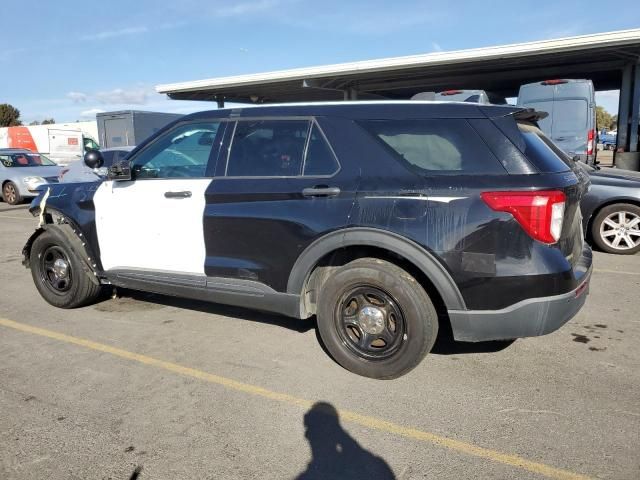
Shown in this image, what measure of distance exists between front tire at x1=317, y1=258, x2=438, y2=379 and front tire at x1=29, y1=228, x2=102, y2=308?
2584 millimetres

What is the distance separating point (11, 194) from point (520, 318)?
15208mm

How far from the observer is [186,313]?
4.80m

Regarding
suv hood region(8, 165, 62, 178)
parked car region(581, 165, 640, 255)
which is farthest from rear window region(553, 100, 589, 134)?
suv hood region(8, 165, 62, 178)

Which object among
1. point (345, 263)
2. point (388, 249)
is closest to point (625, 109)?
point (345, 263)

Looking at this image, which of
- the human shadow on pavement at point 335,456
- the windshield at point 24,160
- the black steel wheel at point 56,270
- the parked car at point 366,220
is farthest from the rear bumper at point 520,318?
the windshield at point 24,160

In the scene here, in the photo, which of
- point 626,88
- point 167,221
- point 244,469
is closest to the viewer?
point 244,469

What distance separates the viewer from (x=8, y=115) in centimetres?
7256

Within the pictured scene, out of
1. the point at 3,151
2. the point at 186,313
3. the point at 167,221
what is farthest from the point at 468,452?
the point at 3,151

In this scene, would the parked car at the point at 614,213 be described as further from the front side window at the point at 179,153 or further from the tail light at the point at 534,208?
the front side window at the point at 179,153

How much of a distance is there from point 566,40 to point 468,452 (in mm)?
15568

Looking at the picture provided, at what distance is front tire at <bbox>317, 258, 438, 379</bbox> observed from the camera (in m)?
3.17

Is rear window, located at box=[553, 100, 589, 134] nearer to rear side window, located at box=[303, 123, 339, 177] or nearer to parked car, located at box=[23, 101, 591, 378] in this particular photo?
parked car, located at box=[23, 101, 591, 378]

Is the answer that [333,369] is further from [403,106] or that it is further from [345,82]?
[345,82]

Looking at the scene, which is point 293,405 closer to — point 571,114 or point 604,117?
point 571,114
